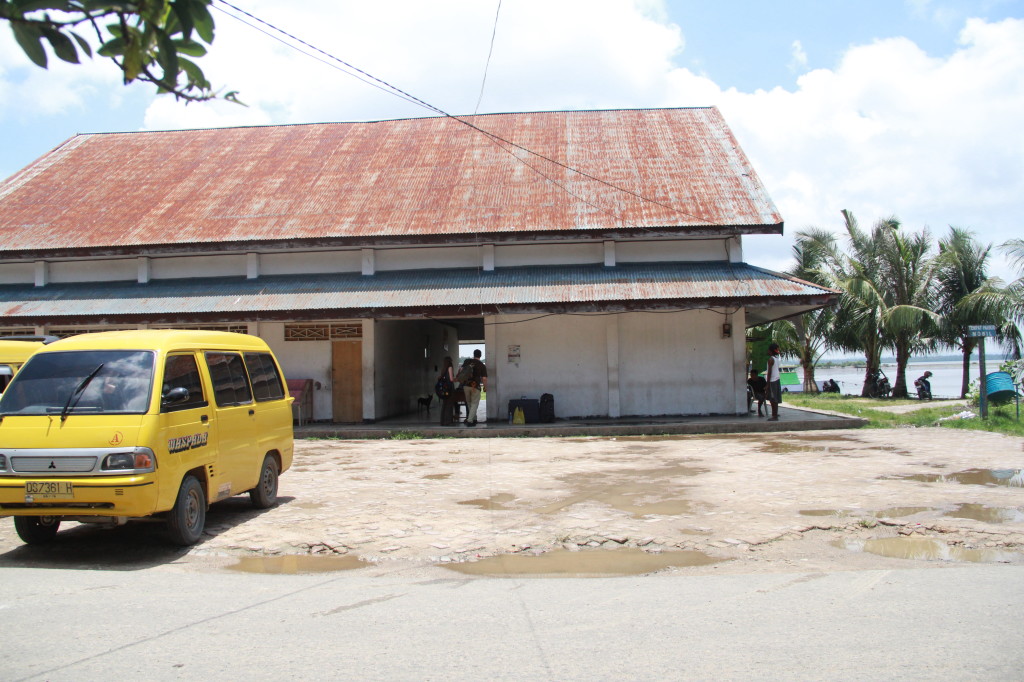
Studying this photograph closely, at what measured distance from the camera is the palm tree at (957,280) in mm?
30641

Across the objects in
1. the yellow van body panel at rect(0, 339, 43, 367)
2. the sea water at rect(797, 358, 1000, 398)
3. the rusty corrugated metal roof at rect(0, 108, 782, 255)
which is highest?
the rusty corrugated metal roof at rect(0, 108, 782, 255)

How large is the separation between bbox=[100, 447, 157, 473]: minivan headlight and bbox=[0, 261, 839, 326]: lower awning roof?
11.2m

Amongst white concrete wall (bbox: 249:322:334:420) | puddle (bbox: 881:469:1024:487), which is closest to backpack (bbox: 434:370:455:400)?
white concrete wall (bbox: 249:322:334:420)

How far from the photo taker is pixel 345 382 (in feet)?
66.1

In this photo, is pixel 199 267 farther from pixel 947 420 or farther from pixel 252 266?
pixel 947 420

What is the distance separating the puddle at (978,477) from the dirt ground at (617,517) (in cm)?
3

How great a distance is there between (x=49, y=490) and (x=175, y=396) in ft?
4.23

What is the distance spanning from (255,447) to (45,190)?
1959cm

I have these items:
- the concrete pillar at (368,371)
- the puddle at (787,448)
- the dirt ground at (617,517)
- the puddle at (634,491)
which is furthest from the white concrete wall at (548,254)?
the puddle at (634,491)

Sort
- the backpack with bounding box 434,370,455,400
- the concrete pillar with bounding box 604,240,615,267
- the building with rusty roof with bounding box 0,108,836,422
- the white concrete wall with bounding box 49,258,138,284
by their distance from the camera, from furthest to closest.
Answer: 1. the white concrete wall with bounding box 49,258,138,284
2. the concrete pillar with bounding box 604,240,615,267
3. the building with rusty roof with bounding box 0,108,836,422
4. the backpack with bounding box 434,370,455,400

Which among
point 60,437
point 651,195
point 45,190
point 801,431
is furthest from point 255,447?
point 45,190

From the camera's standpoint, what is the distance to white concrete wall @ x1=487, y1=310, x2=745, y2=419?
19.5 m

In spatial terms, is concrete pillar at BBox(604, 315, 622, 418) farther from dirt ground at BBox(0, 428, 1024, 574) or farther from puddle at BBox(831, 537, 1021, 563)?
puddle at BBox(831, 537, 1021, 563)

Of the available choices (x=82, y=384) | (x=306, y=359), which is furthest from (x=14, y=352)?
(x=306, y=359)
